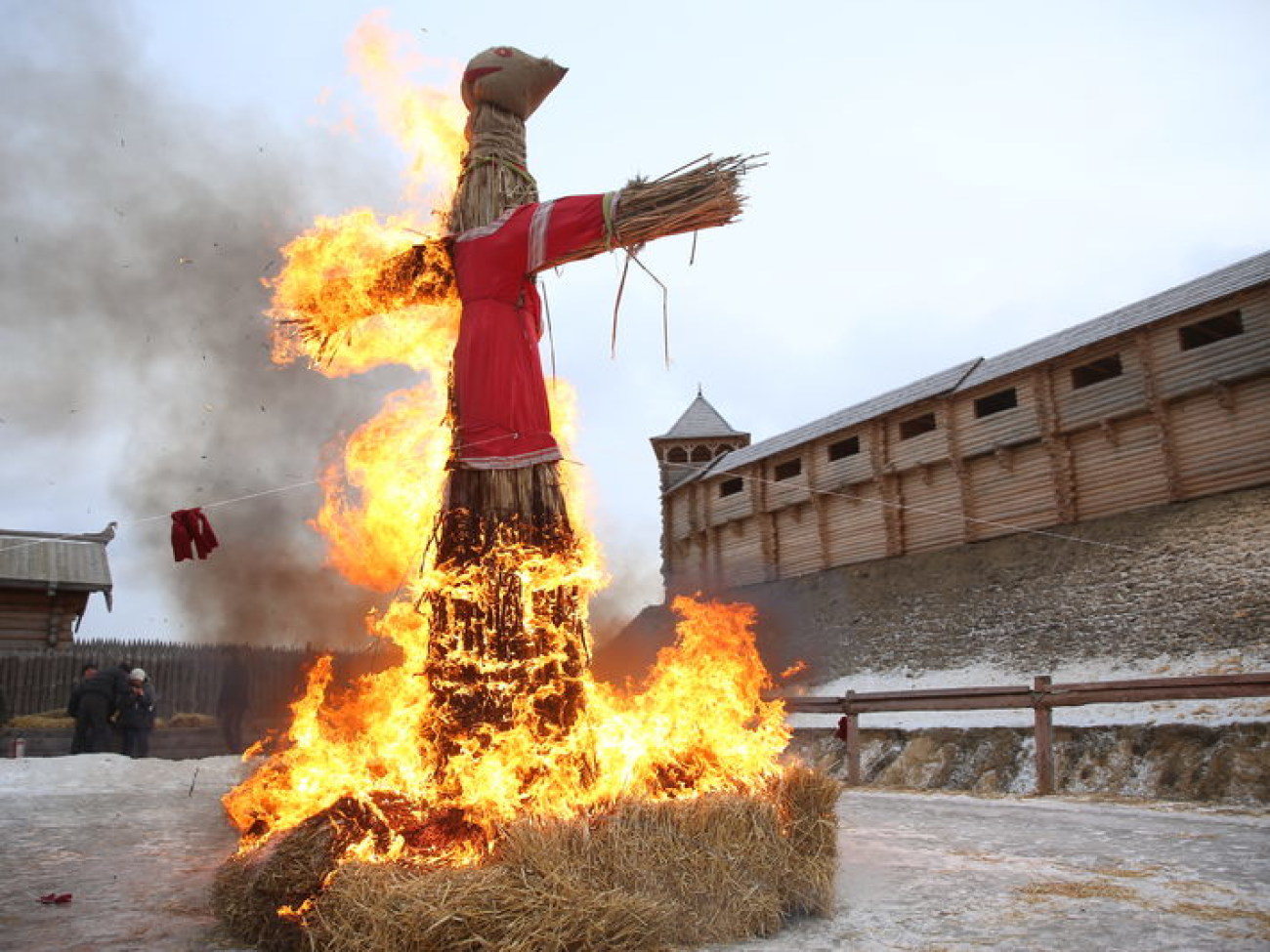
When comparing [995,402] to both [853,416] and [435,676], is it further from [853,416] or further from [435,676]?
[435,676]

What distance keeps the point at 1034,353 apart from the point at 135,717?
22.1 metres

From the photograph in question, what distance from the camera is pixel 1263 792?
10.9 metres

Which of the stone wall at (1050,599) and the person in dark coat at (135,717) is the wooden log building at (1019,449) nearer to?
the stone wall at (1050,599)

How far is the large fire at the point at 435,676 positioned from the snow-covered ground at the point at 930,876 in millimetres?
760

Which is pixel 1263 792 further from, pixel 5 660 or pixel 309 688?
pixel 5 660

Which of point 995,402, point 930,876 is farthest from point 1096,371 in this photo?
point 930,876

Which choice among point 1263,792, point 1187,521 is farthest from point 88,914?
point 1187,521

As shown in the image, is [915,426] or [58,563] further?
[915,426]

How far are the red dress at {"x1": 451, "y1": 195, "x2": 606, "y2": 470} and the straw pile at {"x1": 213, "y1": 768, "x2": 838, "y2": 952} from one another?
214 centimetres

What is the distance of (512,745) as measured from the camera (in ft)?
14.2

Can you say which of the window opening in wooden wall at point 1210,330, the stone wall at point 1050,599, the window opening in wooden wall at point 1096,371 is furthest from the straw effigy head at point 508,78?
the window opening in wooden wall at point 1096,371

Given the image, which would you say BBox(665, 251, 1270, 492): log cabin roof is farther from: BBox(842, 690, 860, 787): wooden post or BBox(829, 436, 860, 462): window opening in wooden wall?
BBox(842, 690, 860, 787): wooden post

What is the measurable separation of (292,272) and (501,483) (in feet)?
7.26

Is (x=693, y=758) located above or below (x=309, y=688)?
below
